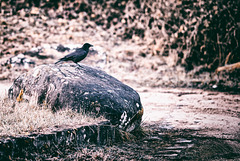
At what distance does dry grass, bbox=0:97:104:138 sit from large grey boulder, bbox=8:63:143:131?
14 cm

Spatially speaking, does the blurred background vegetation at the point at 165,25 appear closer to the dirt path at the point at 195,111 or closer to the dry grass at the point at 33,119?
the dirt path at the point at 195,111

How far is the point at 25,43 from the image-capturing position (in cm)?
1066

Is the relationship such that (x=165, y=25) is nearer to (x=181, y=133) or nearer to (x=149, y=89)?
(x=149, y=89)

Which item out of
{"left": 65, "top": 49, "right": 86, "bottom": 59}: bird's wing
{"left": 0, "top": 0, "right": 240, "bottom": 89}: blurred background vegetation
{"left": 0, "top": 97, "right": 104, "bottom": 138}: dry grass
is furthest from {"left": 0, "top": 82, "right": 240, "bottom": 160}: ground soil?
{"left": 0, "top": 0, "right": 240, "bottom": 89}: blurred background vegetation

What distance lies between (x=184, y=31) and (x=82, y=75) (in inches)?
272

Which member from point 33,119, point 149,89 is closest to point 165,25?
point 149,89

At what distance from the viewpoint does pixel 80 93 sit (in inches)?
144

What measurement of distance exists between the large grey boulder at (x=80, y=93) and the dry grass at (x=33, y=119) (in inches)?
5.7

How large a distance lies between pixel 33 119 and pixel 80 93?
2.49ft

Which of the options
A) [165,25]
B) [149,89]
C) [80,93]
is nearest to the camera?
[80,93]

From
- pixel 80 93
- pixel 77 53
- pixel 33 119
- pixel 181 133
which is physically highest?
pixel 77 53

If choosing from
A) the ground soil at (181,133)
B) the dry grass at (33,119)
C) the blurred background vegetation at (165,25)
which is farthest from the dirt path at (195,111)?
the blurred background vegetation at (165,25)

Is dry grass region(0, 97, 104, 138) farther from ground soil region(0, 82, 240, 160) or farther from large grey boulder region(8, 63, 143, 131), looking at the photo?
ground soil region(0, 82, 240, 160)

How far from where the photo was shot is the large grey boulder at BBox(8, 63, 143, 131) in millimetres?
3584
